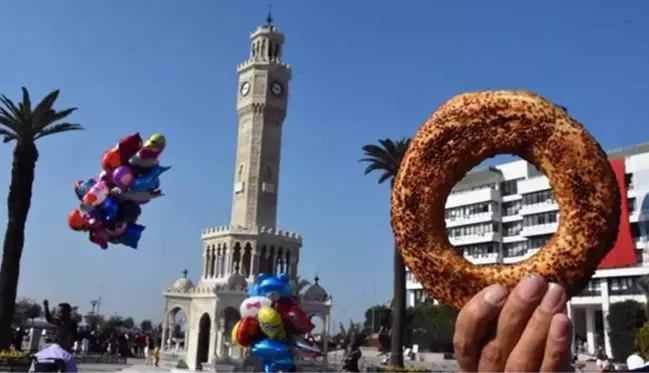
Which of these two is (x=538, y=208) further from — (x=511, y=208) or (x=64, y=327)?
(x=64, y=327)

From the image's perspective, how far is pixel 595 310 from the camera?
6375cm

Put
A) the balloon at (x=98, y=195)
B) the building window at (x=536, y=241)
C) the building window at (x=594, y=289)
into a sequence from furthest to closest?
1. the building window at (x=536, y=241)
2. the building window at (x=594, y=289)
3. the balloon at (x=98, y=195)

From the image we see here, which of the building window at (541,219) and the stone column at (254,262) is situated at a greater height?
the building window at (541,219)

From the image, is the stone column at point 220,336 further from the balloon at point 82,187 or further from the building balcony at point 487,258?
the building balcony at point 487,258

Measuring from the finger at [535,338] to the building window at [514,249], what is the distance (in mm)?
71233

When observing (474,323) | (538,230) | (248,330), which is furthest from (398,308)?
(538,230)

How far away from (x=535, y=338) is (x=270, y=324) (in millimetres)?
→ 15553

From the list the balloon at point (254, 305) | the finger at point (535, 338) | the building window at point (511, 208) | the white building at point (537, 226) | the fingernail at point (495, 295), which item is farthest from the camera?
the building window at point (511, 208)

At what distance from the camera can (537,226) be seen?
68500 mm

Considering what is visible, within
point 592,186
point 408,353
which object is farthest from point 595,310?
point 592,186

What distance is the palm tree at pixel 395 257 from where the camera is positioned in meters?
27.9

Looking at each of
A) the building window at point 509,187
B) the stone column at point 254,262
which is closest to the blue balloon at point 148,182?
the stone column at point 254,262

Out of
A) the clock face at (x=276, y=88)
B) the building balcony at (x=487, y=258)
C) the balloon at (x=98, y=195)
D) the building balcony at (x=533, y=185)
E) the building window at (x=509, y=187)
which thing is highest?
the clock face at (x=276, y=88)

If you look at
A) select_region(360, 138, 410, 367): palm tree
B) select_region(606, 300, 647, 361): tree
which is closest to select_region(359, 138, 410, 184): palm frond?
select_region(360, 138, 410, 367): palm tree
